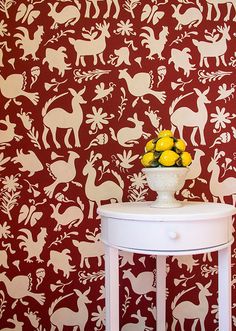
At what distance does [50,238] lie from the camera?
1672 millimetres

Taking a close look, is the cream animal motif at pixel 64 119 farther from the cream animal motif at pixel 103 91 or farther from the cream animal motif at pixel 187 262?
the cream animal motif at pixel 187 262

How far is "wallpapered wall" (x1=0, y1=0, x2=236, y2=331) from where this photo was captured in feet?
5.48

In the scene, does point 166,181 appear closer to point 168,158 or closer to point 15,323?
point 168,158

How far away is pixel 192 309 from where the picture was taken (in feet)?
5.59

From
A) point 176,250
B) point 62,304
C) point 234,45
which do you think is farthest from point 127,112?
point 62,304

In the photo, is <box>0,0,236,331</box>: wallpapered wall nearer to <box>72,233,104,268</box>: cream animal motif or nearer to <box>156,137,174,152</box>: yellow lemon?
<box>72,233,104,268</box>: cream animal motif

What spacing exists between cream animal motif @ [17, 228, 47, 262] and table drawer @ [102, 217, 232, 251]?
0.56 meters

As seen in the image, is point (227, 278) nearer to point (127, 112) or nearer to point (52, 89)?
point (127, 112)

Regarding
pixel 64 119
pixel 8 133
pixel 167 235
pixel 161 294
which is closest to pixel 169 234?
pixel 167 235

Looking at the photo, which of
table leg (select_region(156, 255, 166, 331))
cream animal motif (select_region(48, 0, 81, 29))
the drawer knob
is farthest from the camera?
cream animal motif (select_region(48, 0, 81, 29))

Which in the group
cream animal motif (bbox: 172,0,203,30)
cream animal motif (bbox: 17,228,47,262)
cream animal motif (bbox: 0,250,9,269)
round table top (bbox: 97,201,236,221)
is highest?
cream animal motif (bbox: 172,0,203,30)

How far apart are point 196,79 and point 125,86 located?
353mm

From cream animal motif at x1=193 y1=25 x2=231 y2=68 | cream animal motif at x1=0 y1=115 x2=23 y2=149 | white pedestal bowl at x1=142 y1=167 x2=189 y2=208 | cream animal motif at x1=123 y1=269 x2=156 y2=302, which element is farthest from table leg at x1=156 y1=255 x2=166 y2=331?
cream animal motif at x1=193 y1=25 x2=231 y2=68

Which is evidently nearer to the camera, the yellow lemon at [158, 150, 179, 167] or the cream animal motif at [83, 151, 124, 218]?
the yellow lemon at [158, 150, 179, 167]
